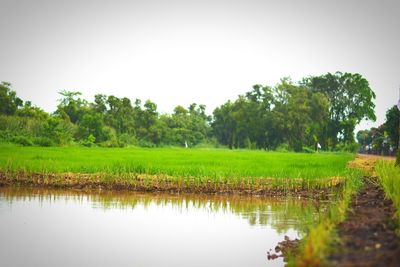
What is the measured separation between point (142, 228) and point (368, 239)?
5164 mm

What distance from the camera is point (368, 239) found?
195 inches

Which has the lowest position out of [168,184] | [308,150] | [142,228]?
[142,228]

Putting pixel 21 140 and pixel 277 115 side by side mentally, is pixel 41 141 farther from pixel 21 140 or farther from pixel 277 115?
pixel 277 115

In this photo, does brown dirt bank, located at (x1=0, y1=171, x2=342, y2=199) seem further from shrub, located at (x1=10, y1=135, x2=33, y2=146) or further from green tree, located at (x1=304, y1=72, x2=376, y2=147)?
green tree, located at (x1=304, y1=72, x2=376, y2=147)

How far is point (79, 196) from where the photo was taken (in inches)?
517

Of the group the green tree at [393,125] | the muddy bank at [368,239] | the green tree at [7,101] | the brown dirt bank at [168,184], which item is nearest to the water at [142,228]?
the brown dirt bank at [168,184]

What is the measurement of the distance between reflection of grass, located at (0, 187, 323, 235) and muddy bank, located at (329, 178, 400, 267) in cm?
336

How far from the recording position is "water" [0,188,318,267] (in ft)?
23.3

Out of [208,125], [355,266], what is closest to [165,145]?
[208,125]

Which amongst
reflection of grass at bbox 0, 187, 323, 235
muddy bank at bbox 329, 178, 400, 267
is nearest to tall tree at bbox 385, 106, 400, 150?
reflection of grass at bbox 0, 187, 323, 235

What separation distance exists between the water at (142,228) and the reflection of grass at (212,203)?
0.02 m

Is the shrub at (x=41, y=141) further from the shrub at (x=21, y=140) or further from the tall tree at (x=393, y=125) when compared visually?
the tall tree at (x=393, y=125)

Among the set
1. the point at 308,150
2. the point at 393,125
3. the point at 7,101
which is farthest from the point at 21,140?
the point at 308,150

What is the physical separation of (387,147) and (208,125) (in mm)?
31058
